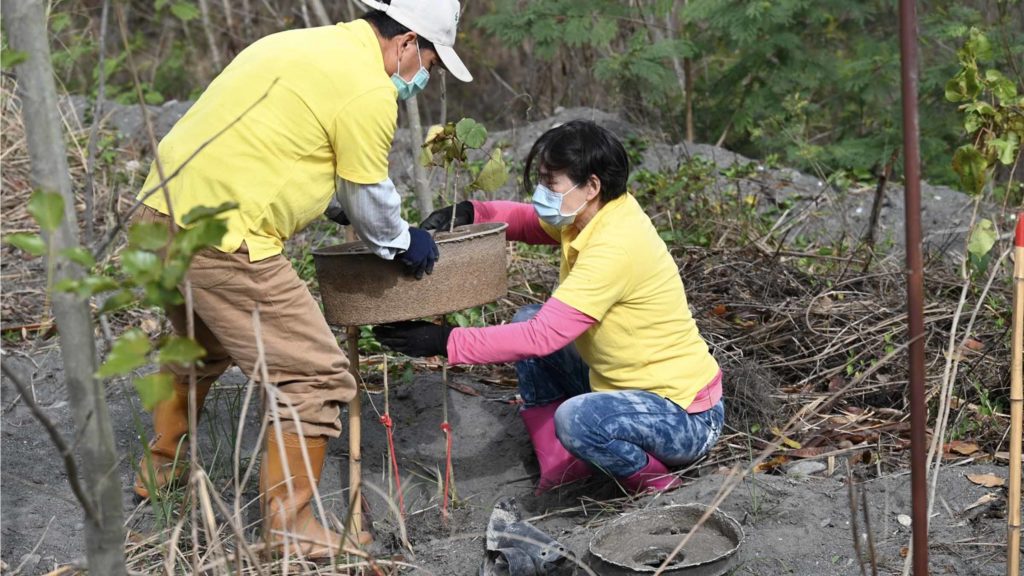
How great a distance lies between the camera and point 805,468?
360cm

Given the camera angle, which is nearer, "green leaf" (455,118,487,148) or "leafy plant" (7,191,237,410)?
"leafy plant" (7,191,237,410)

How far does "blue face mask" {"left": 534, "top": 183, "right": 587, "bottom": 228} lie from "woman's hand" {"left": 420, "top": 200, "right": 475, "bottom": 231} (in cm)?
28

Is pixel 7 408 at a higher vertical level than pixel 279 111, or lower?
lower

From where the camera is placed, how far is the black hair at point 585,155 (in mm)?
3328

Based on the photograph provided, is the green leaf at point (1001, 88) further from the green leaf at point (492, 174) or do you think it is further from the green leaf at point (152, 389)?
the green leaf at point (152, 389)

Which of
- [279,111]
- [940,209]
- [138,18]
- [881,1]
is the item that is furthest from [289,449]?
[138,18]

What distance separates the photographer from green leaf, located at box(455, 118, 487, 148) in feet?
11.0

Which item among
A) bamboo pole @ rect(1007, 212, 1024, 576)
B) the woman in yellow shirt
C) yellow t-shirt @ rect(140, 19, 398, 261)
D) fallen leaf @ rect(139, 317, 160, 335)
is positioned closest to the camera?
bamboo pole @ rect(1007, 212, 1024, 576)

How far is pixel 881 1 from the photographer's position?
263 inches

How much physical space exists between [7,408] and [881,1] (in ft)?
17.5

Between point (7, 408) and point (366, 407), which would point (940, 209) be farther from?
point (7, 408)

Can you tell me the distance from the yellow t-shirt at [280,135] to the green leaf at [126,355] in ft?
4.13

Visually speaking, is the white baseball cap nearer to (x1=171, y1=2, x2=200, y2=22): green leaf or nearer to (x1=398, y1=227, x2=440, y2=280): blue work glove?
(x1=398, y1=227, x2=440, y2=280): blue work glove

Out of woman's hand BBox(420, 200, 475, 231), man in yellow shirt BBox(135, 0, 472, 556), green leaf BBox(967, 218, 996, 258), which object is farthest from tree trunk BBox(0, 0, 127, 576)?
green leaf BBox(967, 218, 996, 258)
